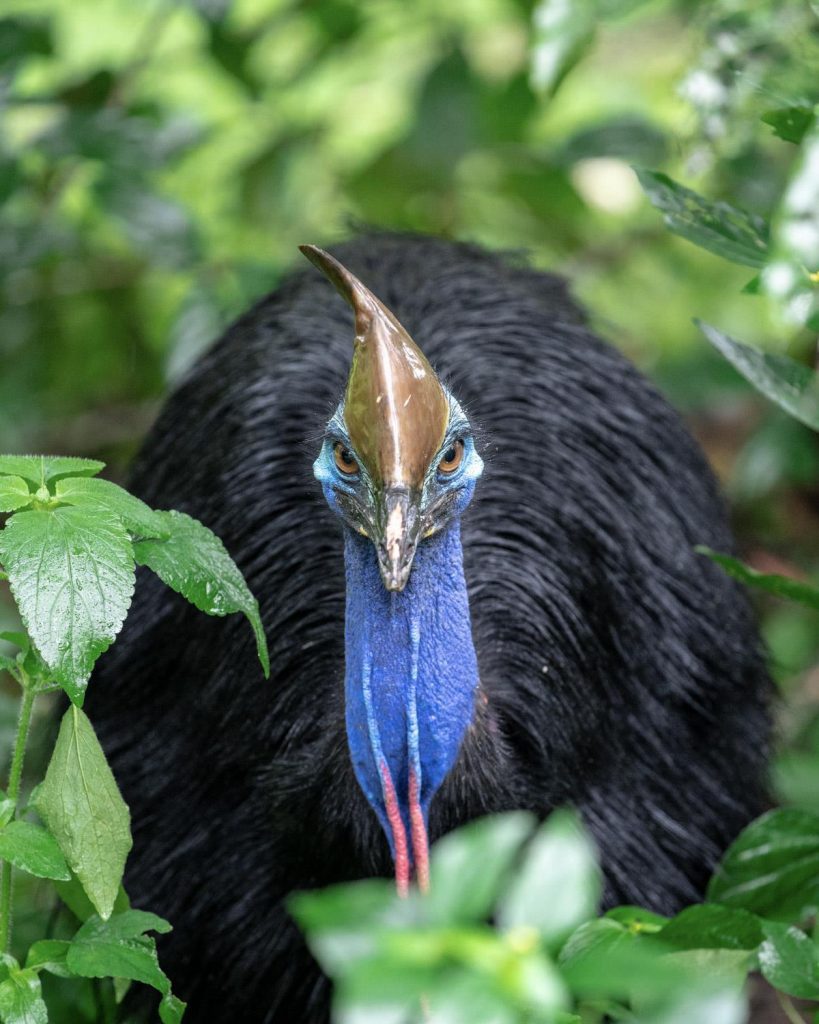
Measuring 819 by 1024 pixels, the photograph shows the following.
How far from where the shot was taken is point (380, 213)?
13.5 feet

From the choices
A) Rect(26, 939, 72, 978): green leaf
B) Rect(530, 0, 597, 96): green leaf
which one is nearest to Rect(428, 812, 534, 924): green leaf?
Rect(26, 939, 72, 978): green leaf

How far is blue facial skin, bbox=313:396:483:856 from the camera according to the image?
→ 179cm

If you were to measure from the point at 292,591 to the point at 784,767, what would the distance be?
4.17ft

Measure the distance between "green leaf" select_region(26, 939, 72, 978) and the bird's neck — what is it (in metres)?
0.36

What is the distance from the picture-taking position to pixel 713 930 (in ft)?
5.70

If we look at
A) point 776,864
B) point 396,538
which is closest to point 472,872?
point 396,538

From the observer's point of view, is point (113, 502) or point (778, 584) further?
point (778, 584)

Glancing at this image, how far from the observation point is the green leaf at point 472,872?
91cm

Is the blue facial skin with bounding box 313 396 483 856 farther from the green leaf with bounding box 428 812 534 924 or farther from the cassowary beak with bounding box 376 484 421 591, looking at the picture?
the green leaf with bounding box 428 812 534 924

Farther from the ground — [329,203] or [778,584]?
[778,584]

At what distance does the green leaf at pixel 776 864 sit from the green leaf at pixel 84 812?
32.0 inches

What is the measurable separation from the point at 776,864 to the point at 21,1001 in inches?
37.4

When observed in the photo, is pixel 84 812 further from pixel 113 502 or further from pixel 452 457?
pixel 452 457

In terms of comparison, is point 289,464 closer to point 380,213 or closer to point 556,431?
point 556,431
